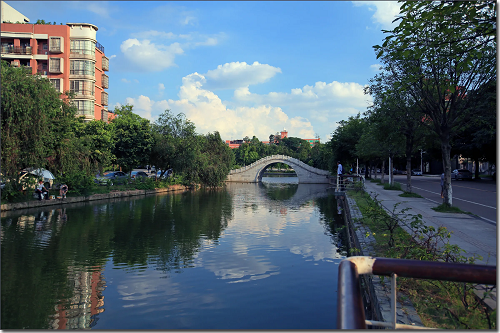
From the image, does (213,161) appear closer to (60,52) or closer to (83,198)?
(83,198)

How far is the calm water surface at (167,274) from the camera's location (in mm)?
5898

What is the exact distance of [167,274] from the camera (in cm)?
801

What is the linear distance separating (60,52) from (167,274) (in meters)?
33.9

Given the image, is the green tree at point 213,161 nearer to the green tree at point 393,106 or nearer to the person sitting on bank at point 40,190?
the person sitting on bank at point 40,190

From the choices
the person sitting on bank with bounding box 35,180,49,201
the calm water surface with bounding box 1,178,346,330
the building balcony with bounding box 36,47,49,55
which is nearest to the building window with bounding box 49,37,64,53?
the building balcony with bounding box 36,47,49,55

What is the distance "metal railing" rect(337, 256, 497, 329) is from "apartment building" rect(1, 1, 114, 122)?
123 ft

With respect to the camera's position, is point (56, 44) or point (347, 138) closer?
point (56, 44)

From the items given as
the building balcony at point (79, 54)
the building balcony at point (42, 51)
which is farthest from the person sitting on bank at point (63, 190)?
the building balcony at point (42, 51)

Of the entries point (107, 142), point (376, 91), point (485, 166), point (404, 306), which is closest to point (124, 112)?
point (107, 142)

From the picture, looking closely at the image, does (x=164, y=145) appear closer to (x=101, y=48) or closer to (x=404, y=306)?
(x=101, y=48)

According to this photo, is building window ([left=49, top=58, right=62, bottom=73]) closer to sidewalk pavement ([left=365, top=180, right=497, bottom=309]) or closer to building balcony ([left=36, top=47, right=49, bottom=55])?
building balcony ([left=36, top=47, right=49, bottom=55])

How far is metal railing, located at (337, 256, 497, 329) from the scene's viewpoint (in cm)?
168

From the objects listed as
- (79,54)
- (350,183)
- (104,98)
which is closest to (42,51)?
(79,54)

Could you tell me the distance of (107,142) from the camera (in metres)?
24.6
